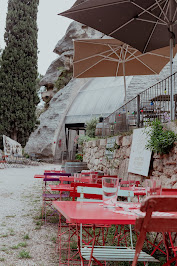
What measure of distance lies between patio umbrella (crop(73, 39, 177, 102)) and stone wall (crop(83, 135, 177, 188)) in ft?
7.46

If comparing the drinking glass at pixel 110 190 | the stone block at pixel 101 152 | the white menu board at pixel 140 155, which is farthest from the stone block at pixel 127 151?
the drinking glass at pixel 110 190

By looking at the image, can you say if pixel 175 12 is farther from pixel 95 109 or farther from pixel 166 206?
pixel 95 109

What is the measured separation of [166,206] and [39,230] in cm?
370

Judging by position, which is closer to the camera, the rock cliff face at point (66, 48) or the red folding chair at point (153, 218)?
the red folding chair at point (153, 218)

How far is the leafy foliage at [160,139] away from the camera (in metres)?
4.45

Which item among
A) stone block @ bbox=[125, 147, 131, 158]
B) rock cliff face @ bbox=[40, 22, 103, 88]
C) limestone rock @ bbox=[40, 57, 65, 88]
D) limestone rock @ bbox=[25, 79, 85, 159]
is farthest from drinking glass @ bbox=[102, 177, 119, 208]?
limestone rock @ bbox=[40, 57, 65, 88]

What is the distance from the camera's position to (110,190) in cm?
224

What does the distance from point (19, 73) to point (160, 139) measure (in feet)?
70.0

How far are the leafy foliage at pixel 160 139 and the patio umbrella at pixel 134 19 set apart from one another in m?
0.48

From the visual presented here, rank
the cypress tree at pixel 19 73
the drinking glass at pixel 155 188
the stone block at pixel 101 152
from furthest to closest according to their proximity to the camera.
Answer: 1. the cypress tree at pixel 19 73
2. the stone block at pixel 101 152
3. the drinking glass at pixel 155 188

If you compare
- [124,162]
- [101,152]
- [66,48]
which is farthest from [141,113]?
[66,48]

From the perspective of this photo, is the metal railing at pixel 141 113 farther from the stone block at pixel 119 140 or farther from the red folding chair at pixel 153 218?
the red folding chair at pixel 153 218

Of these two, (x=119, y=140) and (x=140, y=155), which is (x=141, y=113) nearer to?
(x=119, y=140)

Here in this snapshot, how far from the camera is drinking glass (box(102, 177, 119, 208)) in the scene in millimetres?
2221
